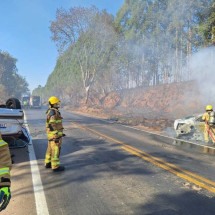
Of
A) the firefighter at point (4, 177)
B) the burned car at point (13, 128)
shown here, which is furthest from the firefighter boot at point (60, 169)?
the firefighter at point (4, 177)

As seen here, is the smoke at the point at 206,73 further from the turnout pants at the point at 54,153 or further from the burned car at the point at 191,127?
the turnout pants at the point at 54,153

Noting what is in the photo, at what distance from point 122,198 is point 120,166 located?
2522 millimetres

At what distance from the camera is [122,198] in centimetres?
550

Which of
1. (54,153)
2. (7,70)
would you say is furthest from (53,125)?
(7,70)

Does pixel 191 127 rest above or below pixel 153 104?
below

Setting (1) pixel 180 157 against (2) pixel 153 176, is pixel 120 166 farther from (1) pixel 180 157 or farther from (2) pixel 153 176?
(1) pixel 180 157

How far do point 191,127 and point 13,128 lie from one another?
7480 mm

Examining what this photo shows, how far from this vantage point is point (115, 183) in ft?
21.2

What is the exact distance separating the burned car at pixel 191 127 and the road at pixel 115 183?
2.58 meters

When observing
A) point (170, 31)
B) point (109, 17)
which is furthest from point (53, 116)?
point (109, 17)

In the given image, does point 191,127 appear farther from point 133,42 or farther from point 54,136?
point 133,42

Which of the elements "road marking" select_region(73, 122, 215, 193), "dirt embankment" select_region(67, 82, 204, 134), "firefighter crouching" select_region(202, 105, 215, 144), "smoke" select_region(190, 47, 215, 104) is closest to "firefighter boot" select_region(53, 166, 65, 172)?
"road marking" select_region(73, 122, 215, 193)

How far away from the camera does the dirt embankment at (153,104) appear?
2705 centimetres

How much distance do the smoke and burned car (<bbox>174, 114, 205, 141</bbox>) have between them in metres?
11.3
